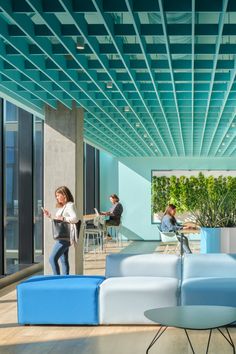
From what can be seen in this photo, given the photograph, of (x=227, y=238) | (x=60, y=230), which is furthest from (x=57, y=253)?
(x=227, y=238)

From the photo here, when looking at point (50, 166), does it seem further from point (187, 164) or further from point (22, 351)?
point (187, 164)

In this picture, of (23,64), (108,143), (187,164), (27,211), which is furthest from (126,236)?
(23,64)

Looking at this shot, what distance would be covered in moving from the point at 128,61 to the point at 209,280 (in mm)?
2402

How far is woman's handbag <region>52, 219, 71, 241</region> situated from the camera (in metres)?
7.90

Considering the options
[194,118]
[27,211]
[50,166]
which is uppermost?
[194,118]

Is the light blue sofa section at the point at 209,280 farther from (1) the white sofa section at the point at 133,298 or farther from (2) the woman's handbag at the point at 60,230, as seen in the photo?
(2) the woman's handbag at the point at 60,230

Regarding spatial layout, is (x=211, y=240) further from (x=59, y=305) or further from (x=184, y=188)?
(x=184, y=188)

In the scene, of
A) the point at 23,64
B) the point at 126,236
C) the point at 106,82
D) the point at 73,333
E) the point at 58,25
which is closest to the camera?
the point at 58,25

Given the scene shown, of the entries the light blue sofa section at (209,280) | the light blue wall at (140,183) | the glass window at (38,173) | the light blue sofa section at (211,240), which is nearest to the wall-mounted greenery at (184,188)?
the light blue wall at (140,183)

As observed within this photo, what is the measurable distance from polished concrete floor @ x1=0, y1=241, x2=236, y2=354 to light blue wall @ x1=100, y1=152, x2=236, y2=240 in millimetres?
13204

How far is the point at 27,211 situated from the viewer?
11.3m

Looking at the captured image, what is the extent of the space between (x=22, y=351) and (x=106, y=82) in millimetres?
3698

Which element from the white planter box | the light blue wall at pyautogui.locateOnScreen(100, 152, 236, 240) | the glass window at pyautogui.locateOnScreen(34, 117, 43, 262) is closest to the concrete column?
the white planter box

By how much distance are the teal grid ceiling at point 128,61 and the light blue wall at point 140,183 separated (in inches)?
273
